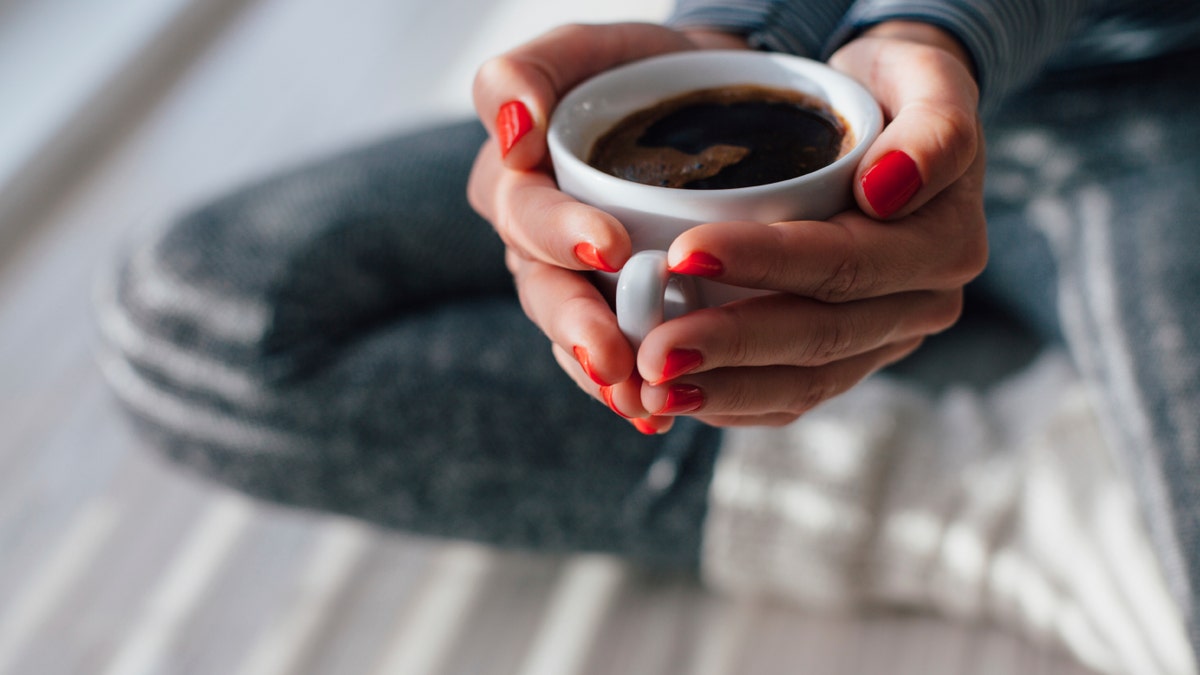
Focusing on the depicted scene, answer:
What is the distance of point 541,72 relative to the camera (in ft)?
1.34

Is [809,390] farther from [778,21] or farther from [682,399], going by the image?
[778,21]

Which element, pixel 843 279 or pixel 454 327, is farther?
pixel 454 327

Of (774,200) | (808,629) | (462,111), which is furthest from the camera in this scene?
(462,111)

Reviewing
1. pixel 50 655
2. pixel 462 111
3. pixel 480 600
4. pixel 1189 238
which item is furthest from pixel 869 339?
pixel 462 111

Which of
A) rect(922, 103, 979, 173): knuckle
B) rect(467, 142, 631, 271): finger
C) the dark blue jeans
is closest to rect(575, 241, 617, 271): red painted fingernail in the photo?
rect(467, 142, 631, 271): finger

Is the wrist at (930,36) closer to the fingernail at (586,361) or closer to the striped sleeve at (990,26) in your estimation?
the striped sleeve at (990,26)

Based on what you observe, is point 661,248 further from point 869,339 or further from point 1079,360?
point 1079,360

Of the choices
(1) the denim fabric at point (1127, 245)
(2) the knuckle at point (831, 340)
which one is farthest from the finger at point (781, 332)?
(1) the denim fabric at point (1127, 245)

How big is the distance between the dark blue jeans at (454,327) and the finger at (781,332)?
29 cm

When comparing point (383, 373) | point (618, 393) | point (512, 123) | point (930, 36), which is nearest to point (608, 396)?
point (618, 393)

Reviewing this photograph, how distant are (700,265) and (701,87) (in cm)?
14

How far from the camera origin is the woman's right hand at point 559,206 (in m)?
0.33

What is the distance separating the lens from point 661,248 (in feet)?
1.15

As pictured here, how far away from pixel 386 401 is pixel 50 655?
37 centimetres
